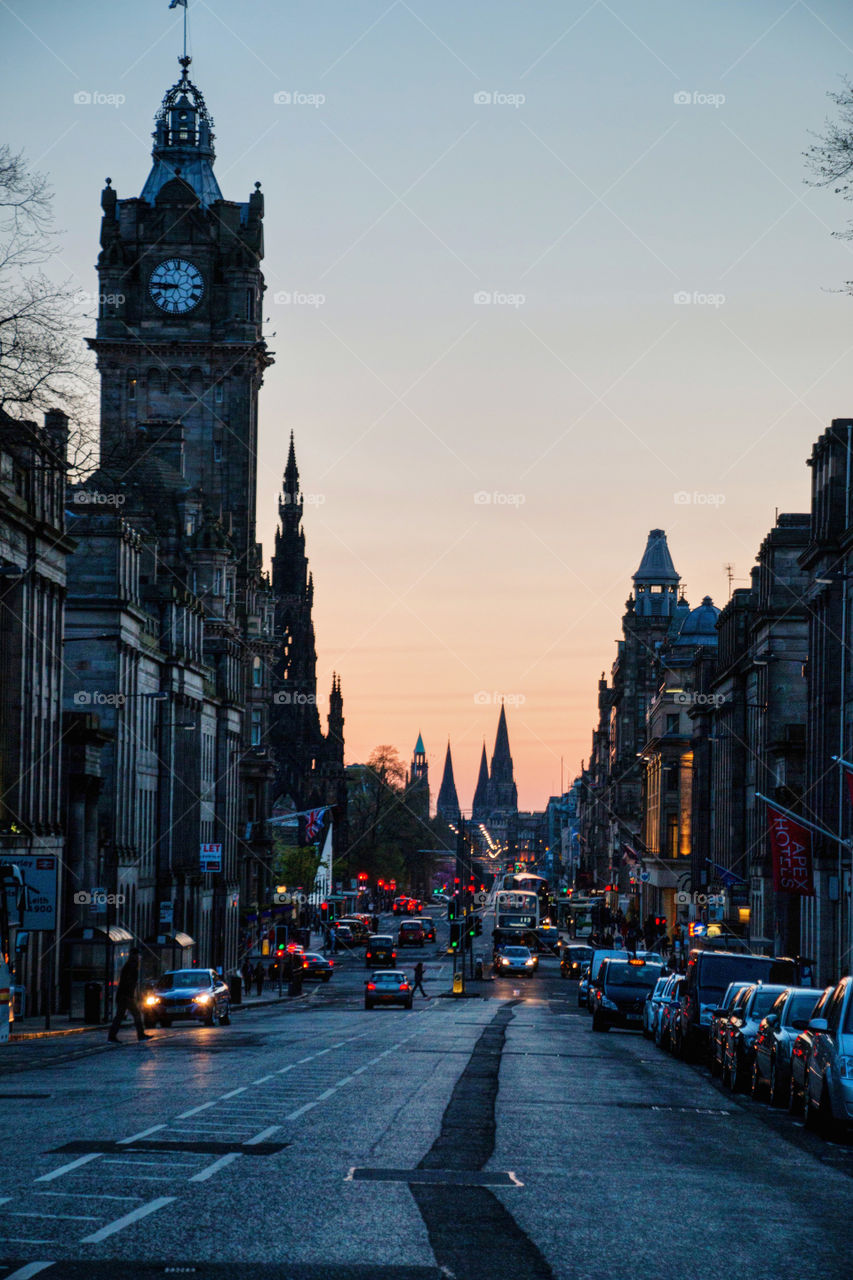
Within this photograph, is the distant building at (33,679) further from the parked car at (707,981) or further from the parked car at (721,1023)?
the parked car at (721,1023)

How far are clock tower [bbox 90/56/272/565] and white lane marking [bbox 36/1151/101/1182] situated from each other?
103062mm

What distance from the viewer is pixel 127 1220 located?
12.6 meters

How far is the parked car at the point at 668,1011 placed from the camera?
3844cm

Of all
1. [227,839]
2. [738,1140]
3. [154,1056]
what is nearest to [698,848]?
[227,839]

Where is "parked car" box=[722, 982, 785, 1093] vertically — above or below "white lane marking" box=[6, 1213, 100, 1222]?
below

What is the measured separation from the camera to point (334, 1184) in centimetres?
1469

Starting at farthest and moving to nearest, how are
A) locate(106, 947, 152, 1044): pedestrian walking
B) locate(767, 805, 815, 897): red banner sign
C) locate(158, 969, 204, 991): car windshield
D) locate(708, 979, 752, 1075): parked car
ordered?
locate(767, 805, 815, 897): red banner sign < locate(158, 969, 204, 991): car windshield < locate(106, 947, 152, 1044): pedestrian walking < locate(708, 979, 752, 1075): parked car

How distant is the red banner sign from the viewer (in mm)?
52594

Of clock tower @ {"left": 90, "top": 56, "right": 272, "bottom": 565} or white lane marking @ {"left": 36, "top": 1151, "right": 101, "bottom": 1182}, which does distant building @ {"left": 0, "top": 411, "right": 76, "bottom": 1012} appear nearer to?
white lane marking @ {"left": 36, "top": 1151, "right": 101, "bottom": 1182}

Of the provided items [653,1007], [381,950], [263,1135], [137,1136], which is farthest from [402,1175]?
[381,950]

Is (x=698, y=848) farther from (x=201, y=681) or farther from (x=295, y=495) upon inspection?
(x=295, y=495)

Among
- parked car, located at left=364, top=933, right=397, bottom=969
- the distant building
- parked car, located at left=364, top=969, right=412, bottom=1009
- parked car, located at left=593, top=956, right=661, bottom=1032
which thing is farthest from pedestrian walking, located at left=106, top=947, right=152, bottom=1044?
parked car, located at left=364, top=933, right=397, bottom=969

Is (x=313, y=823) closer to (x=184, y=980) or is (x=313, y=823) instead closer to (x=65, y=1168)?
(x=184, y=980)

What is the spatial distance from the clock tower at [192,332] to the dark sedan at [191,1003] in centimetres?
7081
